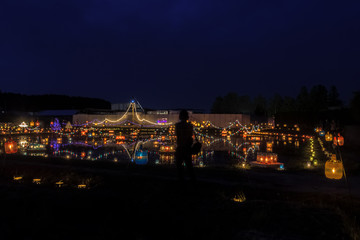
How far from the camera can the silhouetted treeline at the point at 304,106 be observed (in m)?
30.0

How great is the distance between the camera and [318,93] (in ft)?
194

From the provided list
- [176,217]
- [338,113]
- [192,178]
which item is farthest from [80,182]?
[338,113]

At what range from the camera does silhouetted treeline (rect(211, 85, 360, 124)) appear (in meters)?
30.0

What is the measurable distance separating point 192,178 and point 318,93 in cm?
5870

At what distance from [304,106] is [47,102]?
89461 mm

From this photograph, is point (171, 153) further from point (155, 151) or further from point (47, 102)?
point (47, 102)

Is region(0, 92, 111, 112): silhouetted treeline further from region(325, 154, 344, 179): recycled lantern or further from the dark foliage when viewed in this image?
region(325, 154, 344, 179): recycled lantern

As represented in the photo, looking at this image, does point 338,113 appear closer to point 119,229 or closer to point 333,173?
point 333,173

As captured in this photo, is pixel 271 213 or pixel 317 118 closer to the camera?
pixel 271 213

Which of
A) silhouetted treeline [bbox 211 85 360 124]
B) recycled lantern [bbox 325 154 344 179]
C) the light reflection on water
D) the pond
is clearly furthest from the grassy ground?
silhouetted treeline [bbox 211 85 360 124]

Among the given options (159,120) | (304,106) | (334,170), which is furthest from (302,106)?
(334,170)

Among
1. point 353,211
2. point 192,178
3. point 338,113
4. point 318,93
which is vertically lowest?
point 353,211

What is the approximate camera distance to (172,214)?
571 cm

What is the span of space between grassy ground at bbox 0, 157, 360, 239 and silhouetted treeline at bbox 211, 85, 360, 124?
20131mm
